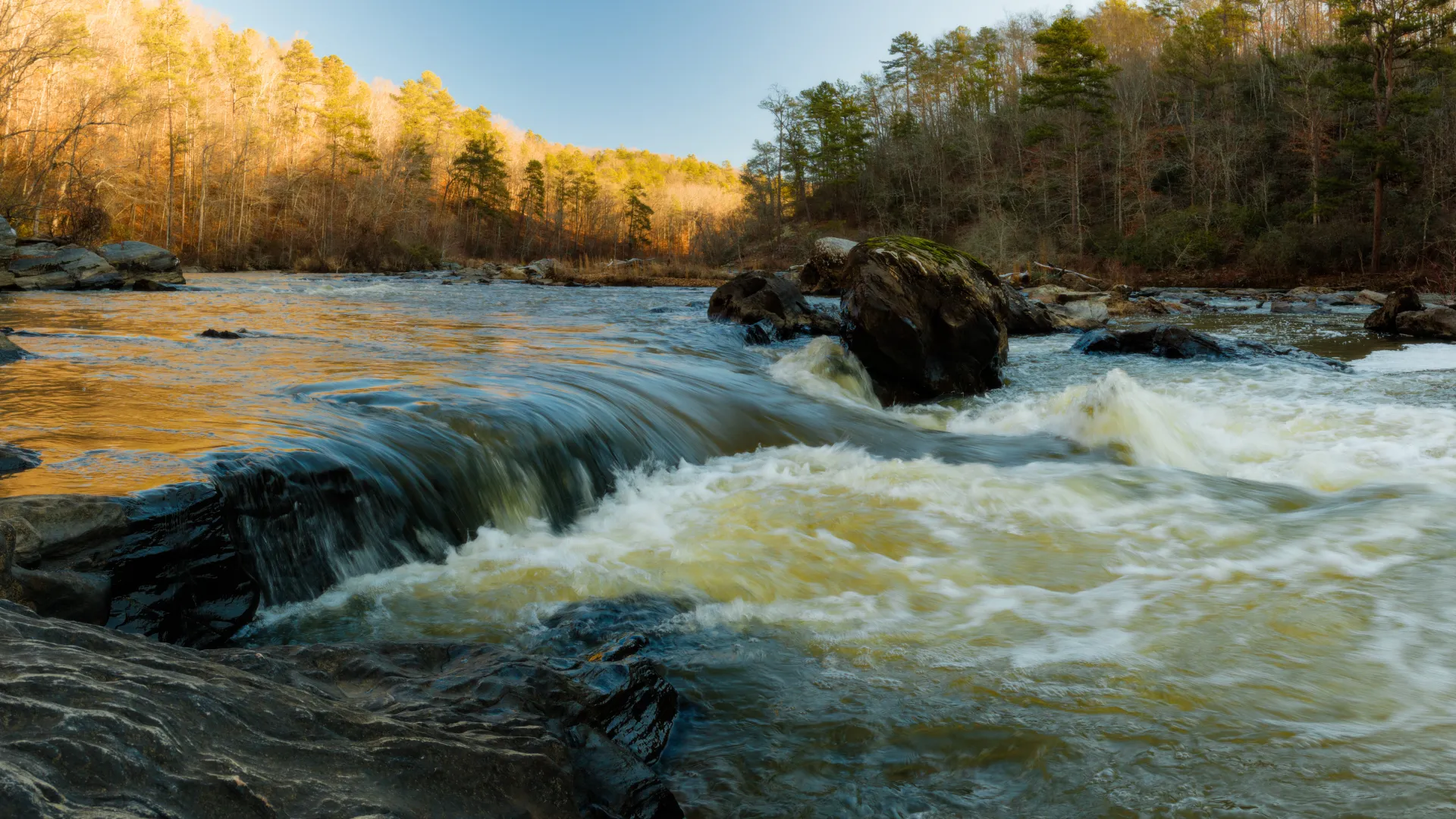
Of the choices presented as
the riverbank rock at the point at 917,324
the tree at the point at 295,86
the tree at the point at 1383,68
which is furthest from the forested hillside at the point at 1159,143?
the tree at the point at 295,86

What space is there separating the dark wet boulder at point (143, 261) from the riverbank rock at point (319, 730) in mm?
24911

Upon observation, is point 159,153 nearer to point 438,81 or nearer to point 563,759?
point 438,81

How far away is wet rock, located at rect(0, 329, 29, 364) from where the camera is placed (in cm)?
666

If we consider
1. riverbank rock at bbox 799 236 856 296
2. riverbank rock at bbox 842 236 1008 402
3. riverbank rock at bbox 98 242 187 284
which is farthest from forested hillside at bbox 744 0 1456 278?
riverbank rock at bbox 98 242 187 284

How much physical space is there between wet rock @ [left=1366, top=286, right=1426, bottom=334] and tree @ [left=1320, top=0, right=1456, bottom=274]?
52.0ft

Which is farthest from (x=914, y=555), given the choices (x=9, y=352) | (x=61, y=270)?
(x=61, y=270)

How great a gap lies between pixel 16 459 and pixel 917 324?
7732 millimetres

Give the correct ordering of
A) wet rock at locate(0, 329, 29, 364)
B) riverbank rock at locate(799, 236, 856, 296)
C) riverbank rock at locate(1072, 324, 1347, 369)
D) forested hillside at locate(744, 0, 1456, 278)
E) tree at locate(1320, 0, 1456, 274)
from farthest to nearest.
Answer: forested hillside at locate(744, 0, 1456, 278), tree at locate(1320, 0, 1456, 274), riverbank rock at locate(799, 236, 856, 296), riverbank rock at locate(1072, 324, 1347, 369), wet rock at locate(0, 329, 29, 364)

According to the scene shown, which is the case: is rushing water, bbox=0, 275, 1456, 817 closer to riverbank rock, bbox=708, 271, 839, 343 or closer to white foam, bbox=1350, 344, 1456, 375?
white foam, bbox=1350, 344, 1456, 375

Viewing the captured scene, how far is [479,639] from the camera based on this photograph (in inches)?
124

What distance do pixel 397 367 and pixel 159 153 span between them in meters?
48.0

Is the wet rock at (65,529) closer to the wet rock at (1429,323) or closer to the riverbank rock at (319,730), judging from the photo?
the riverbank rock at (319,730)

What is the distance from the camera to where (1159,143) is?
42219 millimetres

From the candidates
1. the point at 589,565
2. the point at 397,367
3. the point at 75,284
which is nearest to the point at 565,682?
the point at 589,565
